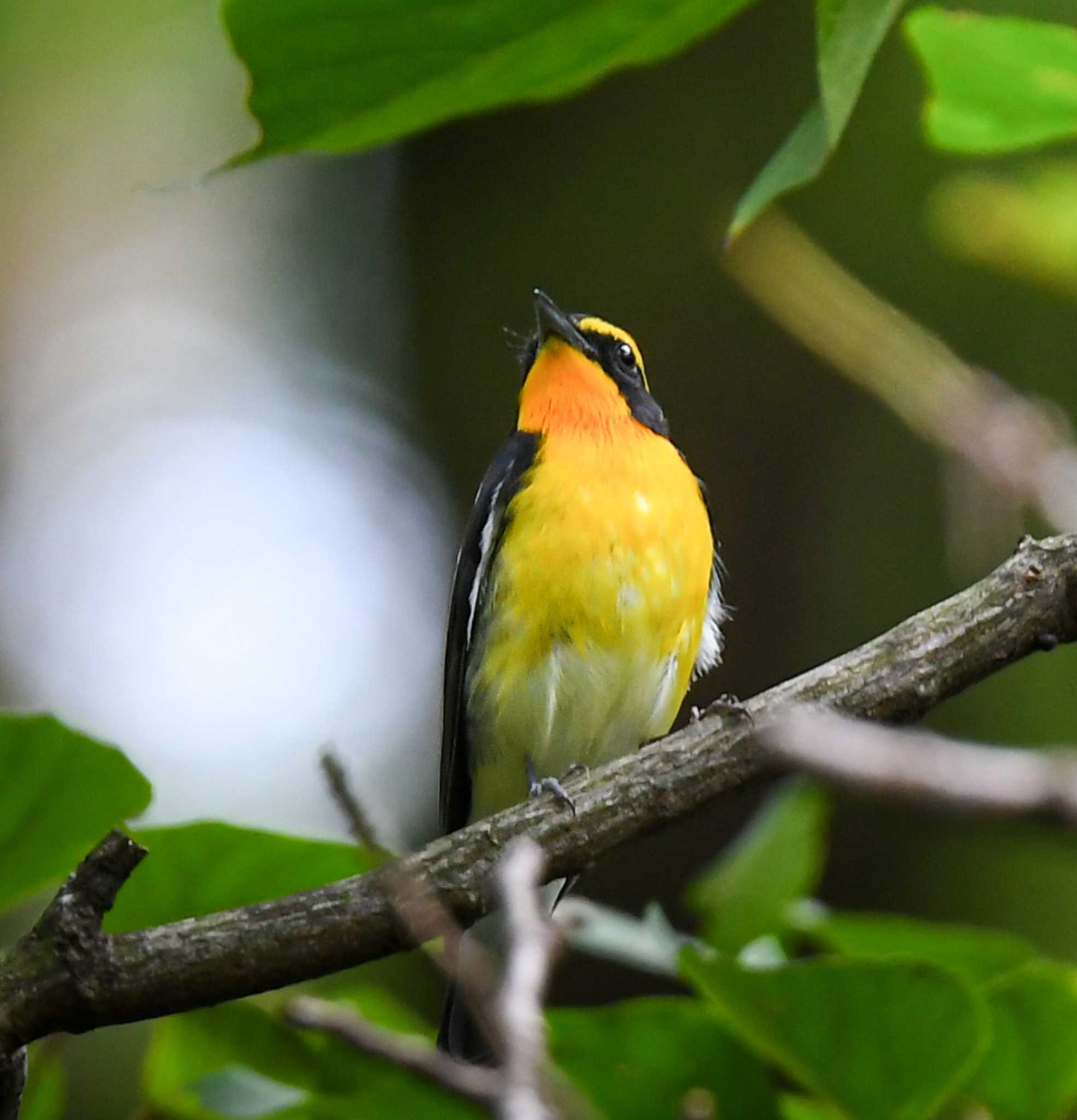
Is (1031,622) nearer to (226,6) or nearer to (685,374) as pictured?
(226,6)

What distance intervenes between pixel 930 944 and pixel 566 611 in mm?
2104

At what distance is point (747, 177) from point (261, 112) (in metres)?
6.07

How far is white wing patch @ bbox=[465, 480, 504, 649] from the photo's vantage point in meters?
4.50

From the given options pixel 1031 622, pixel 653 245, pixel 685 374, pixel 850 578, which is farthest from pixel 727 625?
pixel 1031 622

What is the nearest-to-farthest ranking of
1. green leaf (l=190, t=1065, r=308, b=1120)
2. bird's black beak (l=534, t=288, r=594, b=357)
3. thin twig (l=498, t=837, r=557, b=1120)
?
1. thin twig (l=498, t=837, r=557, b=1120)
2. green leaf (l=190, t=1065, r=308, b=1120)
3. bird's black beak (l=534, t=288, r=594, b=357)

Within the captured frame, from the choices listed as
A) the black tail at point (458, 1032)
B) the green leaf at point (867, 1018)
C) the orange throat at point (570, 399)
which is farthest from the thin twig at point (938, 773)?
the orange throat at point (570, 399)

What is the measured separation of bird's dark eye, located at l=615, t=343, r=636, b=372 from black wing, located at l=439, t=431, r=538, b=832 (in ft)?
2.11

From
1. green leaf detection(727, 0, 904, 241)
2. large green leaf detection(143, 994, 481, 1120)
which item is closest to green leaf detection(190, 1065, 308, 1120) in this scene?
large green leaf detection(143, 994, 481, 1120)

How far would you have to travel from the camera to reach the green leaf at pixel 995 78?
77.9 inches

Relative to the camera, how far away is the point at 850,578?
22.6ft

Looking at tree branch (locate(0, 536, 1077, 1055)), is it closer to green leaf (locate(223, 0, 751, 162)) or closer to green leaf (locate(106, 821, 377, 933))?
green leaf (locate(106, 821, 377, 933))

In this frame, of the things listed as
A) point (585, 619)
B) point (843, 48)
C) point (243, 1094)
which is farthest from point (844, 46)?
point (585, 619)

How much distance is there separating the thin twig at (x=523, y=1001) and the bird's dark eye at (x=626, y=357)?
4.34 m

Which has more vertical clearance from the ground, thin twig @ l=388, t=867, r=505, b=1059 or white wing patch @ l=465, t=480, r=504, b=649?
thin twig @ l=388, t=867, r=505, b=1059
